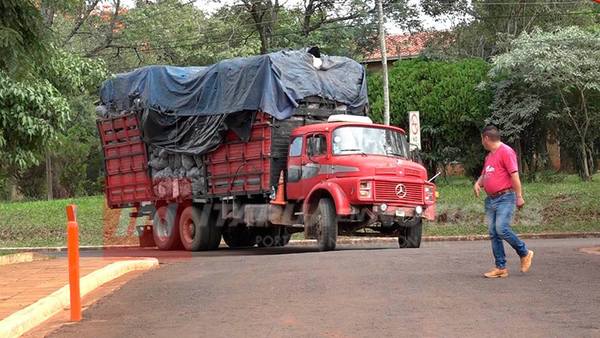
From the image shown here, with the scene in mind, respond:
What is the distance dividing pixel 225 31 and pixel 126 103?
18.4 metres

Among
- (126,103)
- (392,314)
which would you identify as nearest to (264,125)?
(126,103)

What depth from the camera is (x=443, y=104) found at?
32.7 m

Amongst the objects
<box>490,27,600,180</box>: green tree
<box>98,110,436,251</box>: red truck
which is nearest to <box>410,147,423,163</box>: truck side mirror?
<box>98,110,436,251</box>: red truck

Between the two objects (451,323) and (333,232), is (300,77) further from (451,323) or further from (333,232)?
(451,323)

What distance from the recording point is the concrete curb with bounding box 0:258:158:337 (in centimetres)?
780

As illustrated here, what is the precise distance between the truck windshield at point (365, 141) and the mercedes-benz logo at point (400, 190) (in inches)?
32.7

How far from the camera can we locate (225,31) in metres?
39.4

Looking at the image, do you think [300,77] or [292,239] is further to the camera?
[292,239]

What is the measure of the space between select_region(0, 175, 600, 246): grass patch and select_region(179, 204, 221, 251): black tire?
3.55 meters

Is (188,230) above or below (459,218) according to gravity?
above

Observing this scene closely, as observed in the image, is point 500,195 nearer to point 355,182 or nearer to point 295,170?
point 355,182

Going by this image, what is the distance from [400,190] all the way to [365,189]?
2.61 ft

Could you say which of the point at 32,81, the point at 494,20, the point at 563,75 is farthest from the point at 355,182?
the point at 494,20

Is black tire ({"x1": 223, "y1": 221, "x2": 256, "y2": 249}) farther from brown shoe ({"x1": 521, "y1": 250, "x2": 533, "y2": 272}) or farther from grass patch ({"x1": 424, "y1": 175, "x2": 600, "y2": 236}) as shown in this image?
brown shoe ({"x1": 521, "y1": 250, "x2": 533, "y2": 272})
